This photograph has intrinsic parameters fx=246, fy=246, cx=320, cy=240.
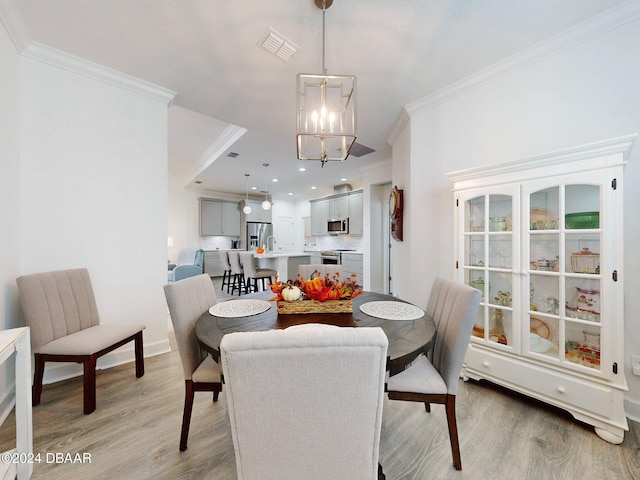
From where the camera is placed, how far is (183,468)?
1276mm

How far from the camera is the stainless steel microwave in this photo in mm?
6182

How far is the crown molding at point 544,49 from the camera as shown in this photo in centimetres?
160

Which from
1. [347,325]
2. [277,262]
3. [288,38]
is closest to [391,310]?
[347,325]

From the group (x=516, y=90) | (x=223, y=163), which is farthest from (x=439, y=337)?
(x=223, y=163)

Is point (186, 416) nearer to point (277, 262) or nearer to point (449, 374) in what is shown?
point (449, 374)

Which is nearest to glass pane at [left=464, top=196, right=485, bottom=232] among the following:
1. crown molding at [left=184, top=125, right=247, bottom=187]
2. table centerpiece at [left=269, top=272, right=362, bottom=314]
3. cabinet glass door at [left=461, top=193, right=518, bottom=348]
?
cabinet glass door at [left=461, top=193, right=518, bottom=348]

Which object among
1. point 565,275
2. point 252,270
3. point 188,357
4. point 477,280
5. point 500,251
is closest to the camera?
point 188,357

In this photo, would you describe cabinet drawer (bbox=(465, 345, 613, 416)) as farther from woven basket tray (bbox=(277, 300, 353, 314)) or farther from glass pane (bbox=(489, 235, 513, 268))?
woven basket tray (bbox=(277, 300, 353, 314))

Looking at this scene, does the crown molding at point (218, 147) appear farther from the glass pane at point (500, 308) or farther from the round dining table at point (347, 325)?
the glass pane at point (500, 308)

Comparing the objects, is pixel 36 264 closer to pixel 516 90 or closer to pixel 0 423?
pixel 0 423

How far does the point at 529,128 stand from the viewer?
1979 millimetres

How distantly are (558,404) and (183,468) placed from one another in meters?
2.27

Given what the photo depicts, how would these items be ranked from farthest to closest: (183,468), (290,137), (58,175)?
1. (290,137)
2. (58,175)
3. (183,468)

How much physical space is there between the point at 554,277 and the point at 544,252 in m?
0.18
